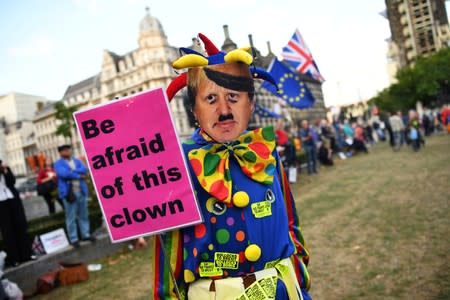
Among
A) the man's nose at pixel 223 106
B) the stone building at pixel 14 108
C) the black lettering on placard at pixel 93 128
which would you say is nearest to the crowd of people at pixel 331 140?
the man's nose at pixel 223 106

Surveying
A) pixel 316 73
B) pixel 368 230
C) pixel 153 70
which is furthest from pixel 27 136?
pixel 368 230

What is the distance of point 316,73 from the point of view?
1227 centimetres

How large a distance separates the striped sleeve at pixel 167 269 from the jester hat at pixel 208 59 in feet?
2.74

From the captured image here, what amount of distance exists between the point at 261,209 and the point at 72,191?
5509 millimetres

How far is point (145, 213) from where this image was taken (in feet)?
5.74

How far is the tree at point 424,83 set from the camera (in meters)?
40.3

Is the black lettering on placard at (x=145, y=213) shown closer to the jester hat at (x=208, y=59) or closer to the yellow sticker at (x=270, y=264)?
the yellow sticker at (x=270, y=264)

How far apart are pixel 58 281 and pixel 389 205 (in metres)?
6.01

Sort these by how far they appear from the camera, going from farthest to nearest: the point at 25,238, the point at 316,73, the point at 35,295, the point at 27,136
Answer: the point at 27,136, the point at 316,73, the point at 25,238, the point at 35,295

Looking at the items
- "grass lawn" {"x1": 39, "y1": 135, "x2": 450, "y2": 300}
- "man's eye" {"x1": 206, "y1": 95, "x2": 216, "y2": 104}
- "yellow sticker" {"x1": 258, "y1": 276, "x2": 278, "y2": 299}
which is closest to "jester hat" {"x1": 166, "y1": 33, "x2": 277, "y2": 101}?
"man's eye" {"x1": 206, "y1": 95, "x2": 216, "y2": 104}

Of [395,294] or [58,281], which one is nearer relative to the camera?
[395,294]

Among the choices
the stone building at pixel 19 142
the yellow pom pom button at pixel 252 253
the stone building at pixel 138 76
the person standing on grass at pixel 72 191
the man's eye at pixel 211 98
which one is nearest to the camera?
the yellow pom pom button at pixel 252 253

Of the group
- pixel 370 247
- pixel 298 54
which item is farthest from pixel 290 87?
pixel 370 247

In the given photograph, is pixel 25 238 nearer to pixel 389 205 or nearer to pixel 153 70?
pixel 389 205
